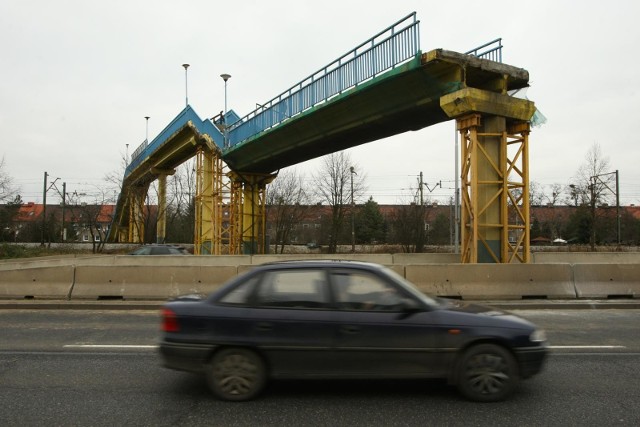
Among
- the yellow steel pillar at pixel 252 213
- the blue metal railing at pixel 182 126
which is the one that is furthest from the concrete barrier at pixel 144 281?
the yellow steel pillar at pixel 252 213

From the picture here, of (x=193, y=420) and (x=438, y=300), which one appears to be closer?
(x=193, y=420)

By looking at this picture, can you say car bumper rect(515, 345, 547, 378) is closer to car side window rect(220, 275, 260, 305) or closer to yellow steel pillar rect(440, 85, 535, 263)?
car side window rect(220, 275, 260, 305)

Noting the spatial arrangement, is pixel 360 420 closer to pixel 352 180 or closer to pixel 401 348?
pixel 401 348

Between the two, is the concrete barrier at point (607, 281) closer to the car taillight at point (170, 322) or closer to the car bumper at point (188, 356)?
the car bumper at point (188, 356)

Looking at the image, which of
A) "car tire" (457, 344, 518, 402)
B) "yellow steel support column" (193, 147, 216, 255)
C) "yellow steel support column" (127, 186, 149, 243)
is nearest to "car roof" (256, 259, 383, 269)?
"car tire" (457, 344, 518, 402)

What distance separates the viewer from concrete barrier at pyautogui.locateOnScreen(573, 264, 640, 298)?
11859mm

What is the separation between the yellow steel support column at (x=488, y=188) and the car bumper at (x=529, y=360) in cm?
983

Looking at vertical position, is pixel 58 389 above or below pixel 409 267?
below

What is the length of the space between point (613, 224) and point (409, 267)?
4922 cm

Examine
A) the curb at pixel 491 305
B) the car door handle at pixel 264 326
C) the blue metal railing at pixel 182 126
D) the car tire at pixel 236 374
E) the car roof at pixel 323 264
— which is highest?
the blue metal railing at pixel 182 126

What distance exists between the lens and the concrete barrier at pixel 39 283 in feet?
40.2

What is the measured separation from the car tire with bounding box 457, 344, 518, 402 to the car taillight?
2.81 meters

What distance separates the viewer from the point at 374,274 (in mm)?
4867

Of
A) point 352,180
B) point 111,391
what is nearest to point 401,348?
point 111,391
